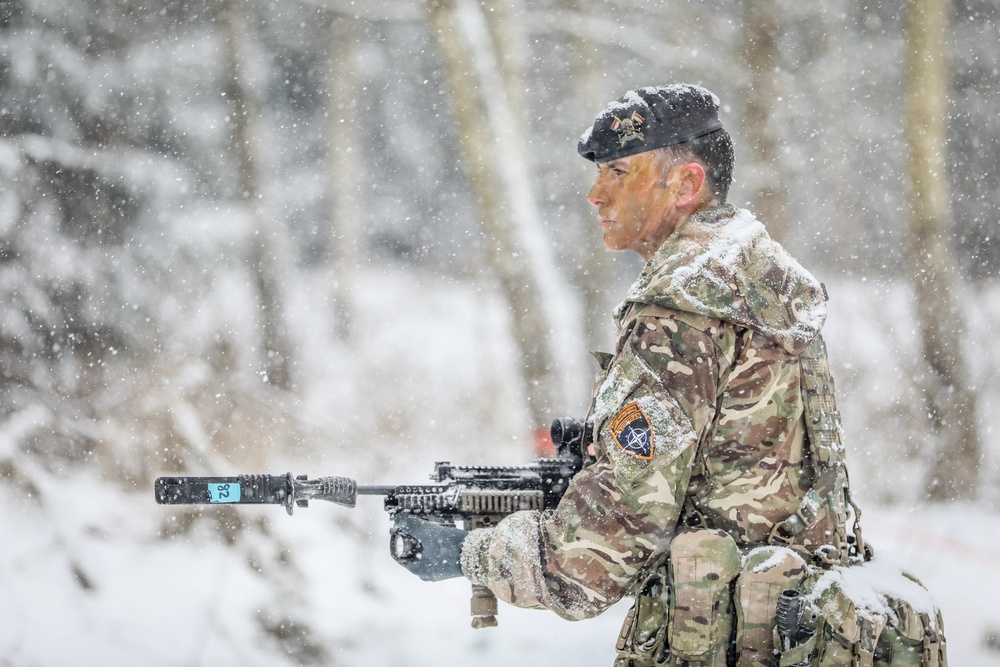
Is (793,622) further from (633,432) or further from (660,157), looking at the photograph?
(660,157)

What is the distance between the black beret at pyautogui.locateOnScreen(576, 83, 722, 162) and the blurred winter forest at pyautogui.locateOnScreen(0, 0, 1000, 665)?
612cm

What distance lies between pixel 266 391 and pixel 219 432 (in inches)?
23.6

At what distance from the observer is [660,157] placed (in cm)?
222

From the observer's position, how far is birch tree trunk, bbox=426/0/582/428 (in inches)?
355

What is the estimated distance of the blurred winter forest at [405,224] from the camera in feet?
27.5

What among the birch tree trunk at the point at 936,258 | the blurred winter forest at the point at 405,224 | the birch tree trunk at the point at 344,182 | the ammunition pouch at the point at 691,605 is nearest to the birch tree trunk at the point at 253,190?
the blurred winter forest at the point at 405,224

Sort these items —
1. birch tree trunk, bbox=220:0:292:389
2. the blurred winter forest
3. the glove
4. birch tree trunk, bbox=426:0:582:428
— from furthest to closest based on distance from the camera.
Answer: birch tree trunk, bbox=220:0:292:389 < birch tree trunk, bbox=426:0:582:428 < the blurred winter forest < the glove

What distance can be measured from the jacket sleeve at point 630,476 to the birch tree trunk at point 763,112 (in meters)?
7.12

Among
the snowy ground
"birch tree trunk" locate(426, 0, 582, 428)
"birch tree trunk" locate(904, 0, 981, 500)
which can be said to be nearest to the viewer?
the snowy ground

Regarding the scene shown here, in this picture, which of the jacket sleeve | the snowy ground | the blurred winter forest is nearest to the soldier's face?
the jacket sleeve

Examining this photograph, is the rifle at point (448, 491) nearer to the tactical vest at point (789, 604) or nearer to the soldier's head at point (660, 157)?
the tactical vest at point (789, 604)

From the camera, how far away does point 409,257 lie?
384 inches

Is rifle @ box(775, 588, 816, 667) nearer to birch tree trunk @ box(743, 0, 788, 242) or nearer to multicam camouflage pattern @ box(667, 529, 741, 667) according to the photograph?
multicam camouflage pattern @ box(667, 529, 741, 667)

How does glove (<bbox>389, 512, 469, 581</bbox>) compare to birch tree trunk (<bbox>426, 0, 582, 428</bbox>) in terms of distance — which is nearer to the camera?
glove (<bbox>389, 512, 469, 581</bbox>)
